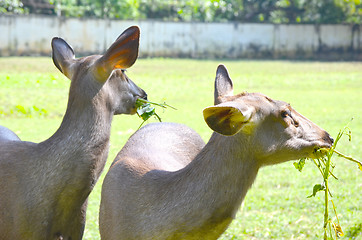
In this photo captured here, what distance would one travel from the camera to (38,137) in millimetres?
11414

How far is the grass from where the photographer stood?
692cm

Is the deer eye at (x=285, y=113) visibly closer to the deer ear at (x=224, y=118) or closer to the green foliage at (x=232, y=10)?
the deer ear at (x=224, y=118)

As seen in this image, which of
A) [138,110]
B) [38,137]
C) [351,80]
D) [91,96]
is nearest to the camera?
[91,96]

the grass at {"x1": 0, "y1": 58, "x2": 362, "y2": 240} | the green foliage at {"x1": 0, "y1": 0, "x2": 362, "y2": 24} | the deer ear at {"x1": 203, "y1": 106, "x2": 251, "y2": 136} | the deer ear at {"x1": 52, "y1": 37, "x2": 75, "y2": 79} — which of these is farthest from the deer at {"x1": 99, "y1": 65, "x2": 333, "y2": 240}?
the green foliage at {"x1": 0, "y1": 0, "x2": 362, "y2": 24}

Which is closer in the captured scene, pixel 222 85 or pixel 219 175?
pixel 219 175

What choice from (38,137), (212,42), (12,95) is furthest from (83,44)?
(38,137)

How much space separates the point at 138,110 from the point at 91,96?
0.51m

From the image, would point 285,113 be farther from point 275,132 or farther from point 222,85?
point 222,85

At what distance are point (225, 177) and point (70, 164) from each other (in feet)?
3.56

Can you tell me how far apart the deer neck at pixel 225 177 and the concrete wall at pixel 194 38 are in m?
26.3

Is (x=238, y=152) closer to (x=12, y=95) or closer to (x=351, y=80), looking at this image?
(x=12, y=95)

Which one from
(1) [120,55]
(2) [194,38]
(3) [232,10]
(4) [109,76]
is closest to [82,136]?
(4) [109,76]

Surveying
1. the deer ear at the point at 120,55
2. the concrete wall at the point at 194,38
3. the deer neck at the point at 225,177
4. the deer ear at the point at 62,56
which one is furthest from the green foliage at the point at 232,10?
the deer neck at the point at 225,177

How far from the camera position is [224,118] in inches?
151
